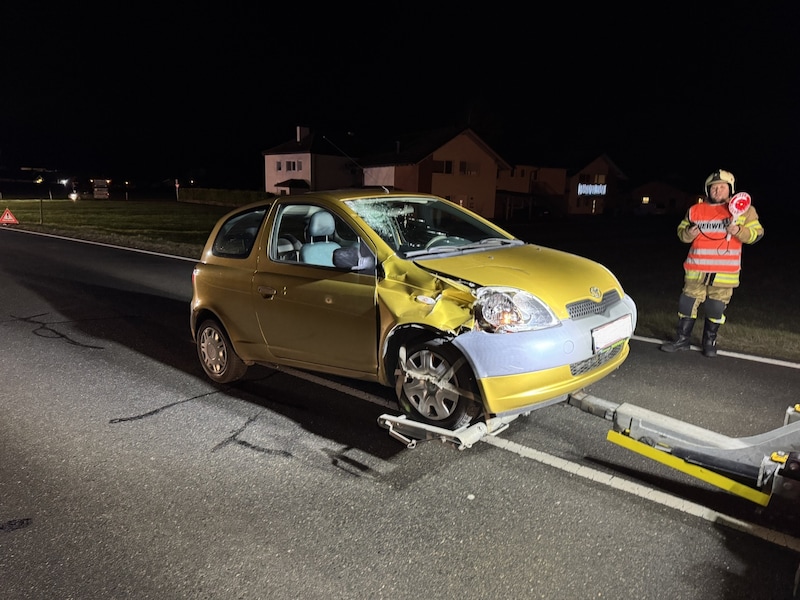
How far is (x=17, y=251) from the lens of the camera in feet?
51.2

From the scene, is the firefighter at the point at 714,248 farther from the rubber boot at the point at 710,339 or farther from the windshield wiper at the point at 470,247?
the windshield wiper at the point at 470,247

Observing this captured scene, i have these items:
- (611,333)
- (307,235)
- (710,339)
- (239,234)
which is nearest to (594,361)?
(611,333)

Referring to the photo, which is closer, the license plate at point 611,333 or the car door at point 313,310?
the license plate at point 611,333

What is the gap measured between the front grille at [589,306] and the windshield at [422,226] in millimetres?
1103

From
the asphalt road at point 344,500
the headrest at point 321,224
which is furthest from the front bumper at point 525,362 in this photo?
the headrest at point 321,224

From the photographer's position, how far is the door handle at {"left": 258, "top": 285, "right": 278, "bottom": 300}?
4.79 m

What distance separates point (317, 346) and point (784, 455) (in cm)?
310

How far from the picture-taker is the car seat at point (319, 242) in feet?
16.0

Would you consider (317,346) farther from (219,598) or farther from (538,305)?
(219,598)

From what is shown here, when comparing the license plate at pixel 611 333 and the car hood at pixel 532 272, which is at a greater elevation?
the car hood at pixel 532 272

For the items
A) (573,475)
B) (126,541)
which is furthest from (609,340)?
(126,541)

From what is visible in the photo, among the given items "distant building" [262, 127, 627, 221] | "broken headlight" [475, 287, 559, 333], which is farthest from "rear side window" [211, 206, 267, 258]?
"distant building" [262, 127, 627, 221]

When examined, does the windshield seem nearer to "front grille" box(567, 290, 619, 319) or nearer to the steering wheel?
the steering wheel

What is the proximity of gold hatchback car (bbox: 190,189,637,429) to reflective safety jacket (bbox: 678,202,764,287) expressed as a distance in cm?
202
